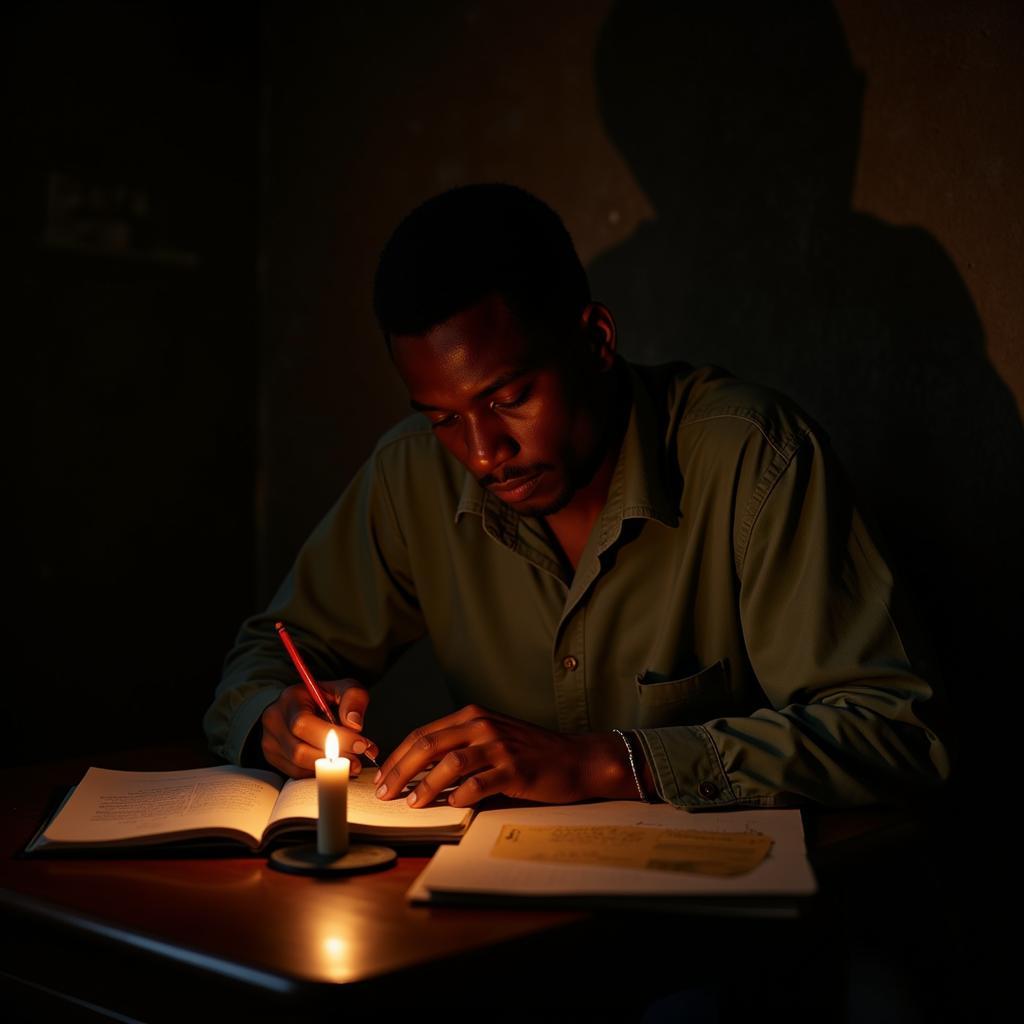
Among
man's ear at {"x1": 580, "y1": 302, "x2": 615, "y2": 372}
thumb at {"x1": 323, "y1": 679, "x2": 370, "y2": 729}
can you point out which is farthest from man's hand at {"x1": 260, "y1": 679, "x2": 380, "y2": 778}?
man's ear at {"x1": 580, "y1": 302, "x2": 615, "y2": 372}

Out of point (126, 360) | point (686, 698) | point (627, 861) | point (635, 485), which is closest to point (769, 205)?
point (635, 485)

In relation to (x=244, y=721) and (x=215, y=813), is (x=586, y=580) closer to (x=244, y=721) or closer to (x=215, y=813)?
(x=244, y=721)

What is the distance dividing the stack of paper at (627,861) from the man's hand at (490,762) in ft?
0.10

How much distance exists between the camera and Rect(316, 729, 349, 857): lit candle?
1233 mm

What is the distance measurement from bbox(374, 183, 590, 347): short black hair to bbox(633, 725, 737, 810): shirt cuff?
2.05 feet

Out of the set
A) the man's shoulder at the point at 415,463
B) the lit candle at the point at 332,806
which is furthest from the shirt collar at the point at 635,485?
the lit candle at the point at 332,806

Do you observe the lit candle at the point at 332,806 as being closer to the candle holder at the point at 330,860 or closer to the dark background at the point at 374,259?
the candle holder at the point at 330,860

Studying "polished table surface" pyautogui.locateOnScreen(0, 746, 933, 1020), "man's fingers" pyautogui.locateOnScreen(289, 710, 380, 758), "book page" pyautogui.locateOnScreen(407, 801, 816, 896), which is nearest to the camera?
"polished table surface" pyautogui.locateOnScreen(0, 746, 933, 1020)

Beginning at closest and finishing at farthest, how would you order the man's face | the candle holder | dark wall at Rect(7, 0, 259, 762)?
the candle holder → the man's face → dark wall at Rect(7, 0, 259, 762)

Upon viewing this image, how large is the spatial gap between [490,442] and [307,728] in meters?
0.47

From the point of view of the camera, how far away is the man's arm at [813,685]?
1.45m

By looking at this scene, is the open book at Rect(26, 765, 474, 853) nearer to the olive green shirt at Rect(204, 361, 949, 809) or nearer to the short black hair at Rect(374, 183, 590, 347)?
the olive green shirt at Rect(204, 361, 949, 809)

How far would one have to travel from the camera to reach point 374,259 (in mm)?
3023

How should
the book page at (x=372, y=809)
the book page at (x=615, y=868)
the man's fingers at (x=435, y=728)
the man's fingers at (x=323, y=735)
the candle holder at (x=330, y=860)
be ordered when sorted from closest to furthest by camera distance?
the book page at (x=615, y=868) → the candle holder at (x=330, y=860) → the book page at (x=372, y=809) → the man's fingers at (x=435, y=728) → the man's fingers at (x=323, y=735)
